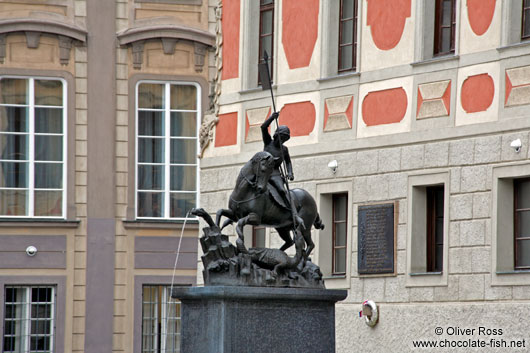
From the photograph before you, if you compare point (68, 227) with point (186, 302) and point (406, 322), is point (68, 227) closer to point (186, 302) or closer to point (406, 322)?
point (406, 322)

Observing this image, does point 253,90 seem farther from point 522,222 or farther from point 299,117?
point 522,222

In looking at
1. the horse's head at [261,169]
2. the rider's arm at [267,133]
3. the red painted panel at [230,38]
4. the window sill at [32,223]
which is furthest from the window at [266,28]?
the horse's head at [261,169]

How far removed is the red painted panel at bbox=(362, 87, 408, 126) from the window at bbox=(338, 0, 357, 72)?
97 centimetres

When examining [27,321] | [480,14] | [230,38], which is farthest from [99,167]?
[480,14]

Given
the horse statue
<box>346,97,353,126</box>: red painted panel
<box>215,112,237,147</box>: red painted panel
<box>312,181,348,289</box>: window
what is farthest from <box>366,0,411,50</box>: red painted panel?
the horse statue

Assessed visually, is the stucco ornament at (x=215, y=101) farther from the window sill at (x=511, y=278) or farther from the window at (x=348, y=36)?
the window sill at (x=511, y=278)

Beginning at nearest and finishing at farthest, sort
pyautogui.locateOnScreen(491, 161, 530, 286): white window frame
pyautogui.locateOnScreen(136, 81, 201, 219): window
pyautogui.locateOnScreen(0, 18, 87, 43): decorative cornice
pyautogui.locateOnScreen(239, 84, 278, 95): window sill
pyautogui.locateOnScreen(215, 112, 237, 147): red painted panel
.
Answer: pyautogui.locateOnScreen(491, 161, 530, 286): white window frame, pyautogui.locateOnScreen(239, 84, 278, 95): window sill, pyautogui.locateOnScreen(215, 112, 237, 147): red painted panel, pyautogui.locateOnScreen(0, 18, 87, 43): decorative cornice, pyautogui.locateOnScreen(136, 81, 201, 219): window

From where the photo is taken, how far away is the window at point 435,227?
26.9 meters

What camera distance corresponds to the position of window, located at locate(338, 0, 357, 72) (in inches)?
1148

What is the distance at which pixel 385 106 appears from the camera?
28.0m

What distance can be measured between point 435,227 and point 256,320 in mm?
8469

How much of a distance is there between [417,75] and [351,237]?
3.00m

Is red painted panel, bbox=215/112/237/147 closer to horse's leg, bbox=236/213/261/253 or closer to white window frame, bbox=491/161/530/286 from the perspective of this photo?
white window frame, bbox=491/161/530/286

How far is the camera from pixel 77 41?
1409 inches
